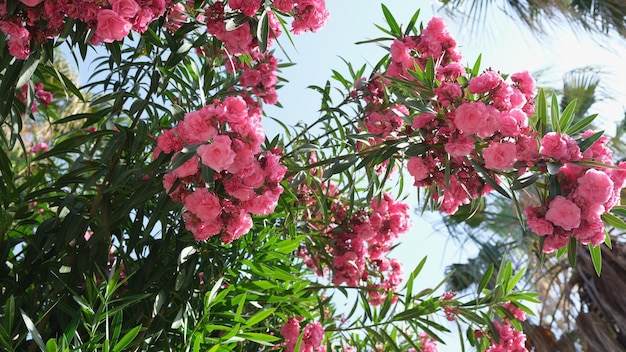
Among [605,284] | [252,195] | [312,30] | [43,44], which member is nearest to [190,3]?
[312,30]

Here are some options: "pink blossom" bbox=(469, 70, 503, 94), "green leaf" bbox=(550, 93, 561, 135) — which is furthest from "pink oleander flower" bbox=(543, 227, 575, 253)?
"pink blossom" bbox=(469, 70, 503, 94)

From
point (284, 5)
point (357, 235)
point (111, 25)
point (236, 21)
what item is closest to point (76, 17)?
point (111, 25)

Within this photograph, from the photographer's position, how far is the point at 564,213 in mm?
1146

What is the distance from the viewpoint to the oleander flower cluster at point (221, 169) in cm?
107

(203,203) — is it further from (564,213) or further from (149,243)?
(564,213)

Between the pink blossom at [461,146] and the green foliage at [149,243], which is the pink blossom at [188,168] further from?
the pink blossom at [461,146]

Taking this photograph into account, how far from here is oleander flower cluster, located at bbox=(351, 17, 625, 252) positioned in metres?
1.16

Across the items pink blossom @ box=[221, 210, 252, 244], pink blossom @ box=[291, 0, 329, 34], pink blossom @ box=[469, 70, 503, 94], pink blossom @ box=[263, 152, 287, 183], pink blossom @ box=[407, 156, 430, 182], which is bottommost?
pink blossom @ box=[407, 156, 430, 182]

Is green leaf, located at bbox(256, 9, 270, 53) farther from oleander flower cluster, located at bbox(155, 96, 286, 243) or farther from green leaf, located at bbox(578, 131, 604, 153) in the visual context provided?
green leaf, located at bbox(578, 131, 604, 153)

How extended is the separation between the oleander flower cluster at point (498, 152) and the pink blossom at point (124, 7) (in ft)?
1.90

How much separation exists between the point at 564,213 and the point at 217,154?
672 millimetres

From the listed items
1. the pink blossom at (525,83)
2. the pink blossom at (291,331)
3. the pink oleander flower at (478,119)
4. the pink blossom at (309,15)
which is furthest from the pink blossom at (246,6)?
the pink blossom at (291,331)

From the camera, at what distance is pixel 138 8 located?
3.74ft

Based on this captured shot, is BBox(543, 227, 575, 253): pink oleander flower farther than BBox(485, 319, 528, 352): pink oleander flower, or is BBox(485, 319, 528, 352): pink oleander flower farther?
BBox(485, 319, 528, 352): pink oleander flower
